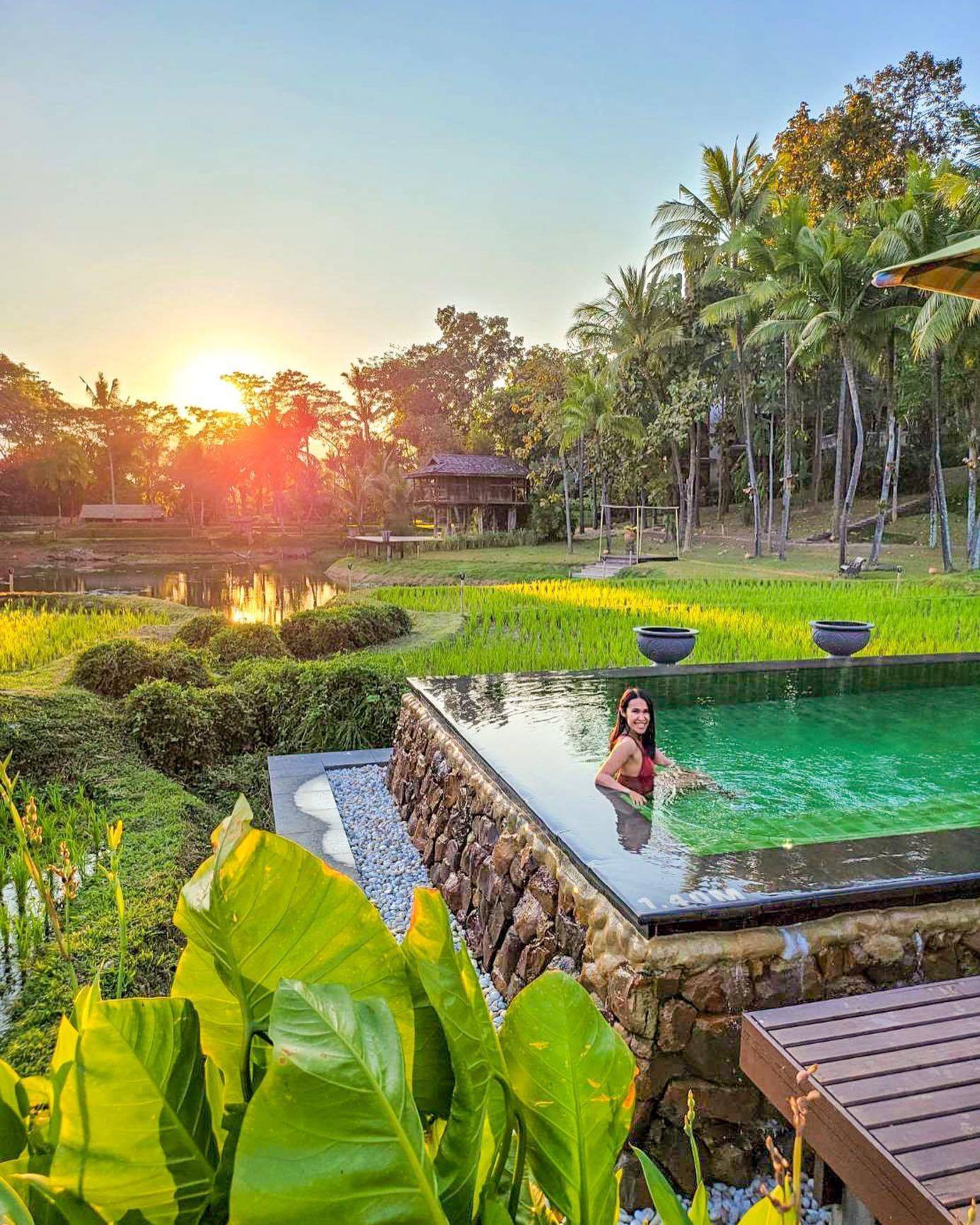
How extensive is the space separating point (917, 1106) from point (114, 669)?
7.29 metres

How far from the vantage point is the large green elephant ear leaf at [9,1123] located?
0.49 meters

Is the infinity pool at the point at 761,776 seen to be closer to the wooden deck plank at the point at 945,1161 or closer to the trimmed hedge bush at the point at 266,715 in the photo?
the wooden deck plank at the point at 945,1161

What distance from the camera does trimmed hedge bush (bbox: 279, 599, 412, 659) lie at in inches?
400

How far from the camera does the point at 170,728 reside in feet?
21.1

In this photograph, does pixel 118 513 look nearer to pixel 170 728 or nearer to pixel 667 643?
pixel 170 728

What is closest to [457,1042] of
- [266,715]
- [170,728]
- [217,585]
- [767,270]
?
[170,728]

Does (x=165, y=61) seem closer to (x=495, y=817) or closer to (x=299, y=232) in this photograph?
(x=495, y=817)

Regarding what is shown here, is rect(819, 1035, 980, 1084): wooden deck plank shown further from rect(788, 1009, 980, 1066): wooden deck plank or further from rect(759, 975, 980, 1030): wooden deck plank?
rect(759, 975, 980, 1030): wooden deck plank

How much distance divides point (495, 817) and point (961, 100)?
91.0ft

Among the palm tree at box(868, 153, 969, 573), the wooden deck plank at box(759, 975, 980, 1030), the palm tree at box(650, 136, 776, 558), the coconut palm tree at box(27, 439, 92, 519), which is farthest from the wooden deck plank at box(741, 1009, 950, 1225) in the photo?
the coconut palm tree at box(27, 439, 92, 519)

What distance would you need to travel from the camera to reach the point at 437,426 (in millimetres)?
41562

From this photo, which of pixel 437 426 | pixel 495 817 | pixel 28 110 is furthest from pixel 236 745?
pixel 437 426

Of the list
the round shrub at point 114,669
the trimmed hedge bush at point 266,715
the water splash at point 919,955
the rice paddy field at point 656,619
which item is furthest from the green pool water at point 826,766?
the round shrub at point 114,669

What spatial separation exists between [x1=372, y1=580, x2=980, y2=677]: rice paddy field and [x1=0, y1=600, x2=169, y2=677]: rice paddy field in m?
3.95
